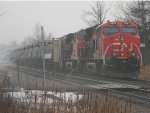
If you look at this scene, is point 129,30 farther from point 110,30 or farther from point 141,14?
point 141,14

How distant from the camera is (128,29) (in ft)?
79.1

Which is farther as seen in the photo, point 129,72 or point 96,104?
point 129,72

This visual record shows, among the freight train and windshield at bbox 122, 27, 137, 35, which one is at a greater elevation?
windshield at bbox 122, 27, 137, 35

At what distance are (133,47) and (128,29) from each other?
49.4 inches

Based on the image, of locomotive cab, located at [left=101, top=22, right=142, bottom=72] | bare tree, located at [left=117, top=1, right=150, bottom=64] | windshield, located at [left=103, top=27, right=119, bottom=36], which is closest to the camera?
locomotive cab, located at [left=101, top=22, right=142, bottom=72]

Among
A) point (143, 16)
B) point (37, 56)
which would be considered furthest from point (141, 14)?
point (37, 56)

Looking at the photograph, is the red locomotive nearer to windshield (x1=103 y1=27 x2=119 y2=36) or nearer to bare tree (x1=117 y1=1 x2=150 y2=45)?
windshield (x1=103 y1=27 x2=119 y2=36)

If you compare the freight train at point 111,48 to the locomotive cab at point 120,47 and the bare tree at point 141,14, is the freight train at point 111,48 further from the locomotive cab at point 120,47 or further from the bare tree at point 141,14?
the bare tree at point 141,14

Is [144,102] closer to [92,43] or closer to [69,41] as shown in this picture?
[92,43]

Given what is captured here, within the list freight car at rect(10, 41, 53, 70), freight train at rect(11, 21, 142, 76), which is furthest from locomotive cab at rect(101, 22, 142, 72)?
freight car at rect(10, 41, 53, 70)

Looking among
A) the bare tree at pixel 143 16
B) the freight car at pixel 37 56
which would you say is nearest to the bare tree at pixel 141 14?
the bare tree at pixel 143 16

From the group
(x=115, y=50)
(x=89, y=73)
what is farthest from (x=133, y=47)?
(x=89, y=73)

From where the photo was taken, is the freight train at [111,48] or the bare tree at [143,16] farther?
the bare tree at [143,16]

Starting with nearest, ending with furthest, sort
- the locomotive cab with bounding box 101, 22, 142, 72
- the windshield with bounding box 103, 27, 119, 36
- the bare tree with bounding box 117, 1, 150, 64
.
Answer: the locomotive cab with bounding box 101, 22, 142, 72, the windshield with bounding box 103, 27, 119, 36, the bare tree with bounding box 117, 1, 150, 64
